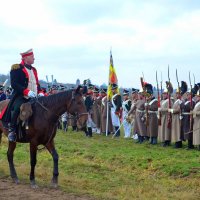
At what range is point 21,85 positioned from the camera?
10.3m

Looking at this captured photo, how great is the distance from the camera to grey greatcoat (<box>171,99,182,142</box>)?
54.4ft

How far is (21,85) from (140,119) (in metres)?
9.18

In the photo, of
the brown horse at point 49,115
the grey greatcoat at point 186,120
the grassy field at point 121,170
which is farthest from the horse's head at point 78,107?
the grey greatcoat at point 186,120

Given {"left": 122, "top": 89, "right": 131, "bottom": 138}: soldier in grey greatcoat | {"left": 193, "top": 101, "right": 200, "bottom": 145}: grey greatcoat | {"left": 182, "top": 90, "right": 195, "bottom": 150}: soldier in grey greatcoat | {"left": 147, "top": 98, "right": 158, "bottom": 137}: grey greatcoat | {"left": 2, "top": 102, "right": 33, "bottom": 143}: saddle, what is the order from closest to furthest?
1. {"left": 2, "top": 102, "right": 33, "bottom": 143}: saddle
2. {"left": 193, "top": 101, "right": 200, "bottom": 145}: grey greatcoat
3. {"left": 182, "top": 90, "right": 195, "bottom": 150}: soldier in grey greatcoat
4. {"left": 147, "top": 98, "right": 158, "bottom": 137}: grey greatcoat
5. {"left": 122, "top": 89, "right": 131, "bottom": 138}: soldier in grey greatcoat

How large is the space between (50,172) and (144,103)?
7.52m

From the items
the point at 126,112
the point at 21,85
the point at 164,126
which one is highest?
the point at 21,85

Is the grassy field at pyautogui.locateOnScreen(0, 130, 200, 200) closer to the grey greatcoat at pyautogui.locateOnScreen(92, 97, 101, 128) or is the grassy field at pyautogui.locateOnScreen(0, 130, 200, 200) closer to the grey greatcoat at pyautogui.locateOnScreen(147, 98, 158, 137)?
the grey greatcoat at pyautogui.locateOnScreen(147, 98, 158, 137)

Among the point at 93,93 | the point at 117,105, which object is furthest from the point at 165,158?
the point at 93,93

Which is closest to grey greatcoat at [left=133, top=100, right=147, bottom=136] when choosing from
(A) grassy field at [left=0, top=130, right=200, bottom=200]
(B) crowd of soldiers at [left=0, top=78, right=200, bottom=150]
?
(B) crowd of soldiers at [left=0, top=78, right=200, bottom=150]

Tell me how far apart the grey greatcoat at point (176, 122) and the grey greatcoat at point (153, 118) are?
4.13 ft

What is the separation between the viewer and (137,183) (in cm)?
1136

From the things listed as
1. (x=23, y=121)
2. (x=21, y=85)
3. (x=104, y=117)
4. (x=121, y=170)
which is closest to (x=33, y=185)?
(x=23, y=121)

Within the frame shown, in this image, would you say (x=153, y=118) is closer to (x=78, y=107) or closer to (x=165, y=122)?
(x=165, y=122)

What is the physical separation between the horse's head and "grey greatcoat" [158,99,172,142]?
773 centimetres
